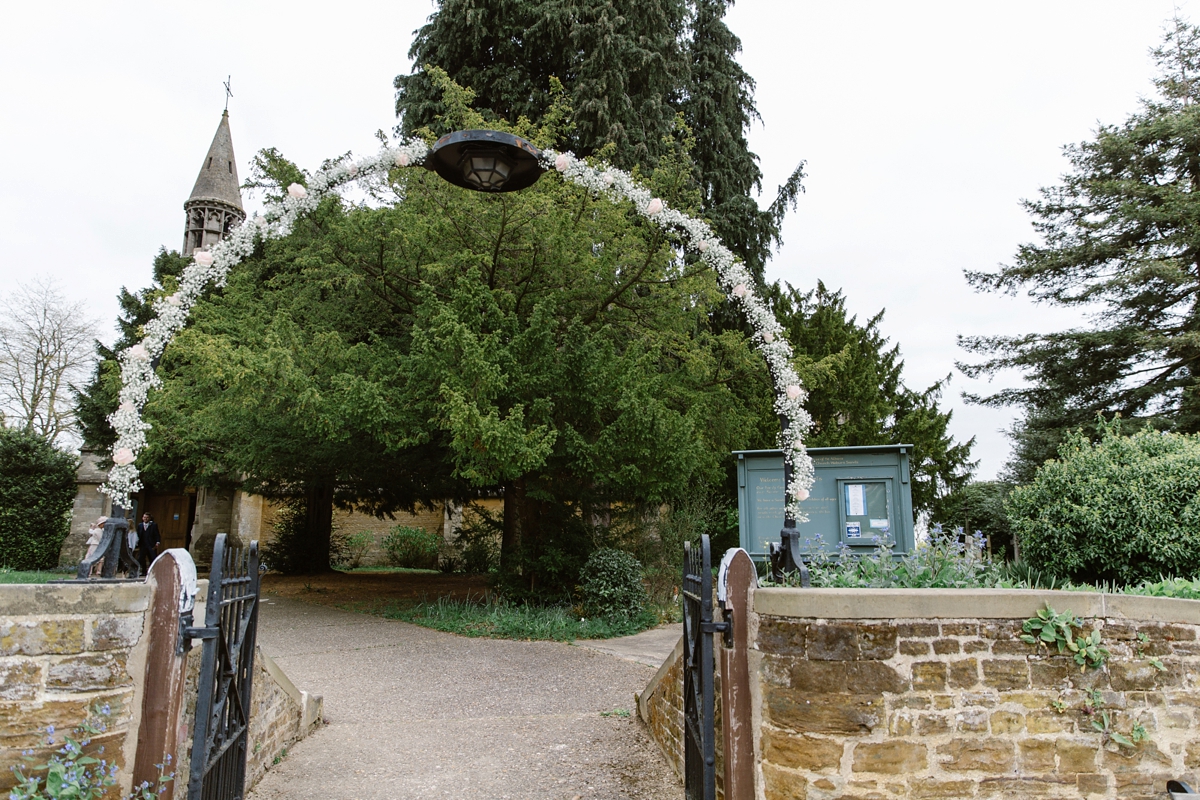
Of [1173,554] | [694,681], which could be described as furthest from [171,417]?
[1173,554]

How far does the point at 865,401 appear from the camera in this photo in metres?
14.7

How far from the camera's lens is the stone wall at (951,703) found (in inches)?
141

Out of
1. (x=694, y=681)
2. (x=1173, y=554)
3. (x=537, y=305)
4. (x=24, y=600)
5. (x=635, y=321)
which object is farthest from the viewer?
(x=635, y=321)

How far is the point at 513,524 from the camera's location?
39.2 feet

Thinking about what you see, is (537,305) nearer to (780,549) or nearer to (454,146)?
(454,146)

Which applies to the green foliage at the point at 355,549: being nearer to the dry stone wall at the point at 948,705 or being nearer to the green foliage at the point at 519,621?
Answer: the green foliage at the point at 519,621

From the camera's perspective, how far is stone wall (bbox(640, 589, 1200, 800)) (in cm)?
358

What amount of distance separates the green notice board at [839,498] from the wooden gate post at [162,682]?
19.1ft

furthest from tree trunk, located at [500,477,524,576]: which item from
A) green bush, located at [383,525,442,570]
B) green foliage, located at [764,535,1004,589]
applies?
green bush, located at [383,525,442,570]

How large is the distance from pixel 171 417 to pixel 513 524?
20.6 ft

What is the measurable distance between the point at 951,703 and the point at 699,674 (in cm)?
126

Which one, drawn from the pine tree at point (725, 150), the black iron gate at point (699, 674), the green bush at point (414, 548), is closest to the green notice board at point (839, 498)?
the black iron gate at point (699, 674)

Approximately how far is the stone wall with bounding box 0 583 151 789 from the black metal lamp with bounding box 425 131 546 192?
3.53m

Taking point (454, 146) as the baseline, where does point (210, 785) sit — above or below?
below
